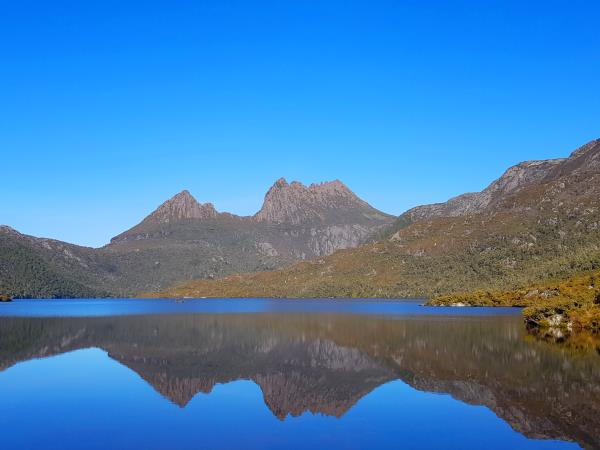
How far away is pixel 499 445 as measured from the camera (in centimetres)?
3009

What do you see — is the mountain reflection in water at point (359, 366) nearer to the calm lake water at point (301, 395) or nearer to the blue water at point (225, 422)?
the calm lake water at point (301, 395)

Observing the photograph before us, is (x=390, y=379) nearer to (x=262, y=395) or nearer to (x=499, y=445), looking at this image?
(x=262, y=395)

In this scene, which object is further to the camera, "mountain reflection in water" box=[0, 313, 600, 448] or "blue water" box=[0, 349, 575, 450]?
"mountain reflection in water" box=[0, 313, 600, 448]

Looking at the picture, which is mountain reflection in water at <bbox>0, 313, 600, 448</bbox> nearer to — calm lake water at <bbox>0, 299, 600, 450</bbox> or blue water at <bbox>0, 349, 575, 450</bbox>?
calm lake water at <bbox>0, 299, 600, 450</bbox>

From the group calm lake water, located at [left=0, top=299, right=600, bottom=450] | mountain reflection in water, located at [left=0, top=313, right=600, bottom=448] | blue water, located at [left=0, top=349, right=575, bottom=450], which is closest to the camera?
blue water, located at [left=0, top=349, right=575, bottom=450]

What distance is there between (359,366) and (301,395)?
16620 mm

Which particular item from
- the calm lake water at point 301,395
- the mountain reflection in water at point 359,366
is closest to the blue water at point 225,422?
the calm lake water at point 301,395

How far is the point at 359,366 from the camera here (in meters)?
60.0

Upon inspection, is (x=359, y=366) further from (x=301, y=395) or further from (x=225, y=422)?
(x=225, y=422)

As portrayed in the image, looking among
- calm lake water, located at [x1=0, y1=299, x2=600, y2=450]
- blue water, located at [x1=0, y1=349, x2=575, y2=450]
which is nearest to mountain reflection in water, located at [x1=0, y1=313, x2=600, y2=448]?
calm lake water, located at [x1=0, y1=299, x2=600, y2=450]

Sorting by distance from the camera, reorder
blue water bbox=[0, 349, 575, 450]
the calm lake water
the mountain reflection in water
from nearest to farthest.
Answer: blue water bbox=[0, 349, 575, 450] < the calm lake water < the mountain reflection in water

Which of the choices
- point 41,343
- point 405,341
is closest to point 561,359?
point 405,341

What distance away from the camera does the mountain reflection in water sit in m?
39.4

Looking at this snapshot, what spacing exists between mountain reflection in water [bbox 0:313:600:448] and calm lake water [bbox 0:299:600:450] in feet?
0.56
